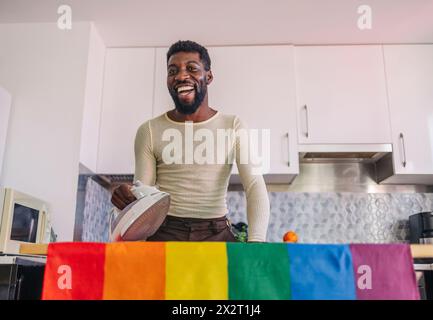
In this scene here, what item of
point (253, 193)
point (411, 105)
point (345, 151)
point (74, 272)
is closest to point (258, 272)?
point (74, 272)

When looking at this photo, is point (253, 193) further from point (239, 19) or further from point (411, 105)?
point (411, 105)

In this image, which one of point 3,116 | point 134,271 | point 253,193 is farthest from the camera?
point 3,116

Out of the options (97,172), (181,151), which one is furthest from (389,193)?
(181,151)

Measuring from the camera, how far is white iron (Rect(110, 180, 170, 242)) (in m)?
0.87

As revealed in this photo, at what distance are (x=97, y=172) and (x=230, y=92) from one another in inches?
35.8

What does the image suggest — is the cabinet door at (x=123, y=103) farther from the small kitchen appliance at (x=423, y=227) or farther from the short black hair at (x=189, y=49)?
the small kitchen appliance at (x=423, y=227)

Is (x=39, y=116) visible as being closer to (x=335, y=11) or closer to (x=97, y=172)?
(x=97, y=172)

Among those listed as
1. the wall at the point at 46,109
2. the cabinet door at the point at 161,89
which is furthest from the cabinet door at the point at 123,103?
the wall at the point at 46,109

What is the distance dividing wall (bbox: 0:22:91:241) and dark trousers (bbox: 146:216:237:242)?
117 centimetres

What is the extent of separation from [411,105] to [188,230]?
6.31ft

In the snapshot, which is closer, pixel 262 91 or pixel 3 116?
pixel 3 116

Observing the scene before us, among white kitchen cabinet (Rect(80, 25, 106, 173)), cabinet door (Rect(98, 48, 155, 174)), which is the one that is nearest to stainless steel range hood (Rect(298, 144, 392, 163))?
cabinet door (Rect(98, 48, 155, 174))

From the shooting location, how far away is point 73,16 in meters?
2.33

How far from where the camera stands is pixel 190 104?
119cm
